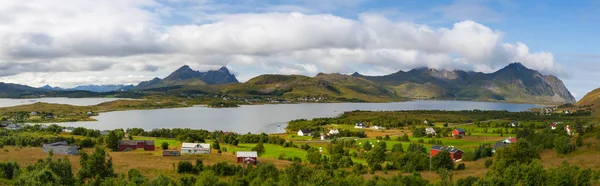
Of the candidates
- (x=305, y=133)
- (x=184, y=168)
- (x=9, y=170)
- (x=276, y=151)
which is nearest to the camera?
(x=9, y=170)

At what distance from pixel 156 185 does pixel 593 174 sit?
31070 millimetres

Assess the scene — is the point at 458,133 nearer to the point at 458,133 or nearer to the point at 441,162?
the point at 458,133

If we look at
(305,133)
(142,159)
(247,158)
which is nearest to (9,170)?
(142,159)

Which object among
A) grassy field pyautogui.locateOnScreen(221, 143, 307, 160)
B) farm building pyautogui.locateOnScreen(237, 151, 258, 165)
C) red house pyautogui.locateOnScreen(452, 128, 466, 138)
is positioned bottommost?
grassy field pyautogui.locateOnScreen(221, 143, 307, 160)

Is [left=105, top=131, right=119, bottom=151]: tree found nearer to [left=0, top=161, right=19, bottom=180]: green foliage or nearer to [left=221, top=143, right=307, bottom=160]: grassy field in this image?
[left=221, top=143, right=307, bottom=160]: grassy field

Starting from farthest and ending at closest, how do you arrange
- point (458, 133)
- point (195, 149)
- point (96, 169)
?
point (458, 133) → point (195, 149) → point (96, 169)

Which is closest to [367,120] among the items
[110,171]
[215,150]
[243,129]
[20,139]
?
[243,129]

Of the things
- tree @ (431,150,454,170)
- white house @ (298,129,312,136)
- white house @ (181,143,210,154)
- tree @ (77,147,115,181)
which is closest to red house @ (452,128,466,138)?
white house @ (298,129,312,136)

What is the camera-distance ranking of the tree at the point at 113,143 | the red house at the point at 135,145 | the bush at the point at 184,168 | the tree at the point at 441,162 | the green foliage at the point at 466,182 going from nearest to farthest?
the green foliage at the point at 466,182
the bush at the point at 184,168
the tree at the point at 441,162
the tree at the point at 113,143
the red house at the point at 135,145

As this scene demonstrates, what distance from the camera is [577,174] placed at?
99.5ft

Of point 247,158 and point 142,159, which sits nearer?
point 247,158

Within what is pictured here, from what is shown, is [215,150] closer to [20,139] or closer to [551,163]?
[20,139]

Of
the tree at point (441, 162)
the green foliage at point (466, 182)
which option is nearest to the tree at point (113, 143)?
the tree at point (441, 162)

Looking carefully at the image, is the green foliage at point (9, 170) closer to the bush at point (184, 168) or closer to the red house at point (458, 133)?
the bush at point (184, 168)
